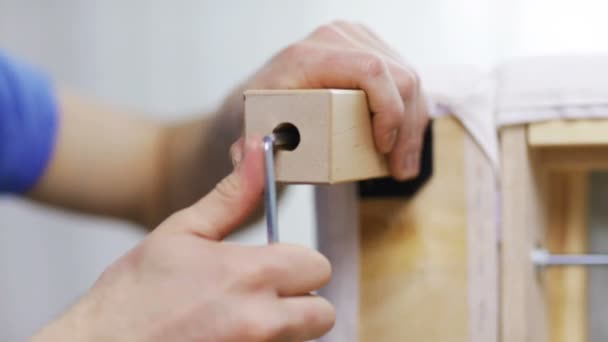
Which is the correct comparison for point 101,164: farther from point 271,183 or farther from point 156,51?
point 271,183

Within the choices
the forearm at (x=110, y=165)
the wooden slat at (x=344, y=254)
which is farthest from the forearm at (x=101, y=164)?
the wooden slat at (x=344, y=254)

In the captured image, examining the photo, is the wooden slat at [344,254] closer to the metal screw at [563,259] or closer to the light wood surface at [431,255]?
the light wood surface at [431,255]

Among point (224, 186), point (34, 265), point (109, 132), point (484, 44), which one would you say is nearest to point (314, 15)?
point (484, 44)

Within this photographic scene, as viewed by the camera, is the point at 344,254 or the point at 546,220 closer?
the point at 344,254

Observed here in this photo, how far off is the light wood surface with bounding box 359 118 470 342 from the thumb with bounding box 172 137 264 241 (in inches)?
6.5

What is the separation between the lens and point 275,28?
1.24 metres

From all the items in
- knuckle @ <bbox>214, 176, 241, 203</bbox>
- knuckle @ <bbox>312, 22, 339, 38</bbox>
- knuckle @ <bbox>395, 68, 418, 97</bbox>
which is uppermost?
knuckle @ <bbox>312, 22, 339, 38</bbox>

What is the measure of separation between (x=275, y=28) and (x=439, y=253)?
0.80m

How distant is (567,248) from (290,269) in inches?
14.4

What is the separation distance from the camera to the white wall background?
113 centimetres

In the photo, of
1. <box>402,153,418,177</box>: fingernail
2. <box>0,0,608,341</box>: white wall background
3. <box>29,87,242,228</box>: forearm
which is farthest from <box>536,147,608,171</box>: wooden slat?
<box>0,0,608,341</box>: white wall background

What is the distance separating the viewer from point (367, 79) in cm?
41

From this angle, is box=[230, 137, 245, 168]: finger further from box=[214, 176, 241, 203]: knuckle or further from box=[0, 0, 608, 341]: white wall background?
box=[0, 0, 608, 341]: white wall background

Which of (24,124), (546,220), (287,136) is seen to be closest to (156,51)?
(24,124)
